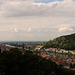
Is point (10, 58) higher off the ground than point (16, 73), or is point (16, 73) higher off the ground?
point (10, 58)

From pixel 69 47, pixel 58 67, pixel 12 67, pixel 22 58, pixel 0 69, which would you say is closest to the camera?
pixel 0 69

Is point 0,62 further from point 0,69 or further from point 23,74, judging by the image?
point 23,74

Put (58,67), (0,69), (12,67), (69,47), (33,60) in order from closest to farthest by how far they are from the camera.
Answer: (0,69) < (12,67) < (33,60) < (58,67) < (69,47)

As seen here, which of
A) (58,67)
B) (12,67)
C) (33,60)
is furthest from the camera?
(58,67)

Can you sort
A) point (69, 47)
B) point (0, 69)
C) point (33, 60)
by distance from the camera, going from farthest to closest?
point (69, 47) < point (33, 60) < point (0, 69)

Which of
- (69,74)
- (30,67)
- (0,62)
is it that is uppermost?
(0,62)

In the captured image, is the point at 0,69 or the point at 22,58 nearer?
the point at 0,69

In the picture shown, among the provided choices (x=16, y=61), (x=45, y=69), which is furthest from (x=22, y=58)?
(x=45, y=69)

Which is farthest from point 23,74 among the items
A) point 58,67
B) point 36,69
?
point 58,67

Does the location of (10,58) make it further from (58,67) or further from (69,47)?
(69,47)
